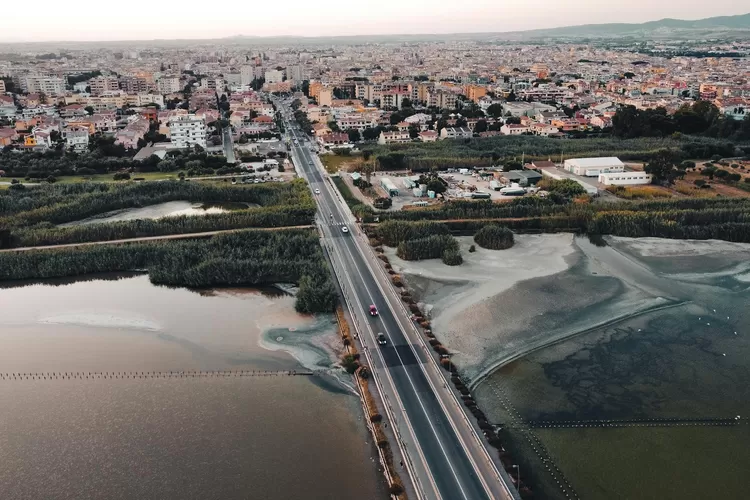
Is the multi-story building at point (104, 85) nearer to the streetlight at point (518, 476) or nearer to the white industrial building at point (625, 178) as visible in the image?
the white industrial building at point (625, 178)

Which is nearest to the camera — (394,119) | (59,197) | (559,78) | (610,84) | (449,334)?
(449,334)

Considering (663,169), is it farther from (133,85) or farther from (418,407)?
(133,85)

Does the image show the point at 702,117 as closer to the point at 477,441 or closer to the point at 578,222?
the point at 578,222

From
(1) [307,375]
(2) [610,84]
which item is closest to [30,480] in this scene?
(1) [307,375]

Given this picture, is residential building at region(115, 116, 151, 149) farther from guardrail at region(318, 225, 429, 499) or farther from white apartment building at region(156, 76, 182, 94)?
white apartment building at region(156, 76, 182, 94)

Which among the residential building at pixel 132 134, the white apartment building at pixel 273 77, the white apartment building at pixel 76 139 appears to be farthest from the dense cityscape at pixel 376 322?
the white apartment building at pixel 273 77

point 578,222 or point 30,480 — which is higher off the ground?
point 578,222

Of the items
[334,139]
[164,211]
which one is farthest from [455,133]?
[164,211]
